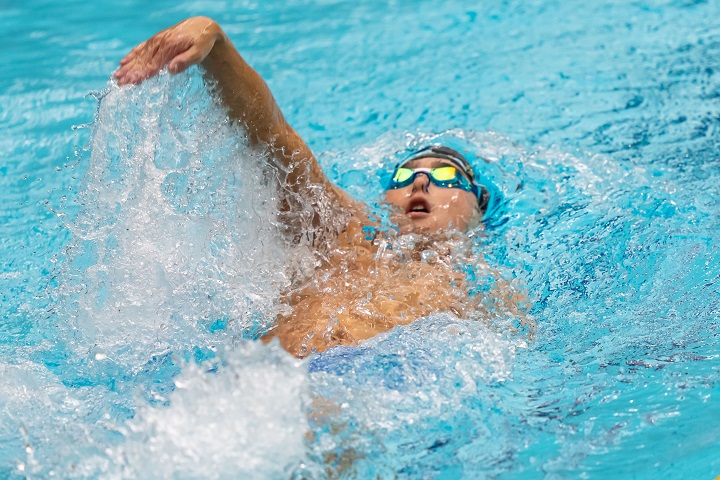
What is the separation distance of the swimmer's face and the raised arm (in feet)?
1.26

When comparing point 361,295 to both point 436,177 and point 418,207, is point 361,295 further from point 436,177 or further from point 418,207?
point 436,177

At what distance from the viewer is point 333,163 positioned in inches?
167

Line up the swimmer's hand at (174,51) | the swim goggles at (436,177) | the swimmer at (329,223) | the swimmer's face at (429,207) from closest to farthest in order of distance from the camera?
the swimmer's hand at (174,51) < the swimmer at (329,223) < the swimmer's face at (429,207) < the swim goggles at (436,177)

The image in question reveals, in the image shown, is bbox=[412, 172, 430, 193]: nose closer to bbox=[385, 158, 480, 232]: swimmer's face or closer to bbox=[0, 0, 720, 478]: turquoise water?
bbox=[385, 158, 480, 232]: swimmer's face

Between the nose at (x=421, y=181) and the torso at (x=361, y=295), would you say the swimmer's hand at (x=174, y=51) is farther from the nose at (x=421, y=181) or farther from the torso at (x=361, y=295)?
the nose at (x=421, y=181)

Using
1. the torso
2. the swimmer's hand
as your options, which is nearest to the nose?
the torso

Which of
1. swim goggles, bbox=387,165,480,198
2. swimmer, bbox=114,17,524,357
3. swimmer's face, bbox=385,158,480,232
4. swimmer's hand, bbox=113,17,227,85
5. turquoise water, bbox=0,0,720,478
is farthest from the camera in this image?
swim goggles, bbox=387,165,480,198

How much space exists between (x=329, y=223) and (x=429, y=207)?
1.65 ft

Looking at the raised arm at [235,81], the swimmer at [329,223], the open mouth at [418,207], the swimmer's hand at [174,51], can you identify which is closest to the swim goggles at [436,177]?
the swimmer at [329,223]

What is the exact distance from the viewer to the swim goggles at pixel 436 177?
11.0 ft

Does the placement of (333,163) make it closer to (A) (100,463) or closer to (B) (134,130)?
(B) (134,130)

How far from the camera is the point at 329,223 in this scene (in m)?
2.97

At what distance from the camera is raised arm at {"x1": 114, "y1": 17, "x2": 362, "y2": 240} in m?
2.43

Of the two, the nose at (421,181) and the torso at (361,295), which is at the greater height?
the nose at (421,181)
